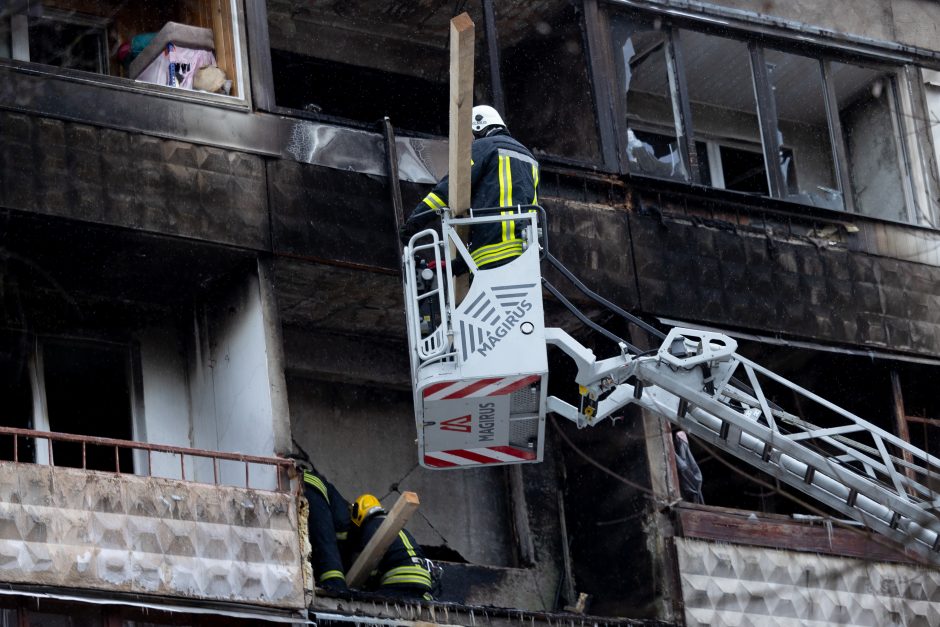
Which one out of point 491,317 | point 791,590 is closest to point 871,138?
point 791,590

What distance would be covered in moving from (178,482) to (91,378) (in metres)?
2.41

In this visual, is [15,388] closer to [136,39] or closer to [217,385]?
[217,385]

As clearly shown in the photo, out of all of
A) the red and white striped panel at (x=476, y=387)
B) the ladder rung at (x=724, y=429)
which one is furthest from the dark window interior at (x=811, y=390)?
the red and white striped panel at (x=476, y=387)

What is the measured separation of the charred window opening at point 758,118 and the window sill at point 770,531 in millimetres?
3256

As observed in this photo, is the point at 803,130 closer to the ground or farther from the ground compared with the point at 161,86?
farther from the ground

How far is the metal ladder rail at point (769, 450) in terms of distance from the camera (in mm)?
14883

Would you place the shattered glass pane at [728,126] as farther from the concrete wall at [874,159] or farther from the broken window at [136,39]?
the broken window at [136,39]

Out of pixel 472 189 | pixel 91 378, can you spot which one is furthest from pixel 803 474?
pixel 91 378

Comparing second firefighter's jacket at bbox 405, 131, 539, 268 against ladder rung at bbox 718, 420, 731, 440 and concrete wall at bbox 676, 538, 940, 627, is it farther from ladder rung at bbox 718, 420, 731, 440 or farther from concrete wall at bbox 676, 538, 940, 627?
concrete wall at bbox 676, 538, 940, 627

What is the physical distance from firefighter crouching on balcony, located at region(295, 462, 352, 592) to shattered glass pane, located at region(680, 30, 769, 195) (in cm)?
631

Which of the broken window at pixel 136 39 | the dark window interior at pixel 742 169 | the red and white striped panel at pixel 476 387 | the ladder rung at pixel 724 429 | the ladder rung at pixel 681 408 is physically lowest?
the ladder rung at pixel 724 429

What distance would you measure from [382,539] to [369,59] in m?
6.39

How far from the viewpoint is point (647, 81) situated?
64.8 feet

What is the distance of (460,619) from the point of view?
16172 mm
